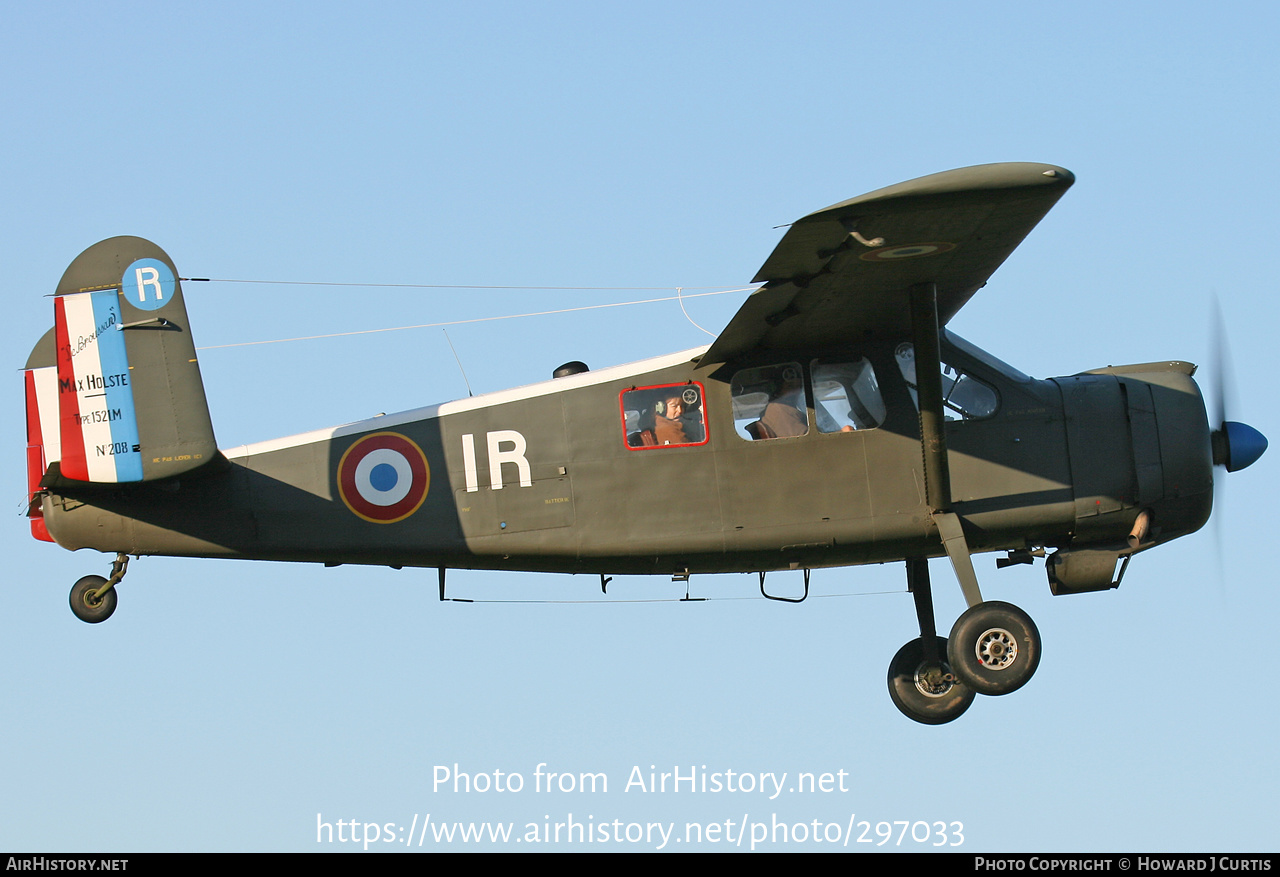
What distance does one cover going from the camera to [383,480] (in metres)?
11.5

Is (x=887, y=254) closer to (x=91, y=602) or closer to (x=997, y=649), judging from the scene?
Answer: (x=997, y=649)

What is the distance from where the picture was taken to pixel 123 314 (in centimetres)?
1071

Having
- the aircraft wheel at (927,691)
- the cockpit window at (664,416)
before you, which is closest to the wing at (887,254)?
the cockpit window at (664,416)

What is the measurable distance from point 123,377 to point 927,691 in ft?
23.5

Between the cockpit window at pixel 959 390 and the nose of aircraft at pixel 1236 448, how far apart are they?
6.43 feet

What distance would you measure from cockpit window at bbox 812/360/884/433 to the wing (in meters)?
0.24

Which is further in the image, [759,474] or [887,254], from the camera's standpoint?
[759,474]

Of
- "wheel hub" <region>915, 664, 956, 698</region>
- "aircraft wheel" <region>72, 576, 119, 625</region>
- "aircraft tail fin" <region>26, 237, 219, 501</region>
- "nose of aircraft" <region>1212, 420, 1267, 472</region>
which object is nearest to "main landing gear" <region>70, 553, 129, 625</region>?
"aircraft wheel" <region>72, 576, 119, 625</region>

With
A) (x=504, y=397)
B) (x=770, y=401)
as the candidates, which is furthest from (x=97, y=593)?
(x=770, y=401)

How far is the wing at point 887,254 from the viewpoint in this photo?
9.23 meters

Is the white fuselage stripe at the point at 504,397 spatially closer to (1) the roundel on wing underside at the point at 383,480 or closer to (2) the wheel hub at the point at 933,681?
(1) the roundel on wing underside at the point at 383,480

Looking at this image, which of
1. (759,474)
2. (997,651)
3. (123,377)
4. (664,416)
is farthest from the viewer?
(664,416)

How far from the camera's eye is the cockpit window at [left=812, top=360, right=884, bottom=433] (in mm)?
11539
